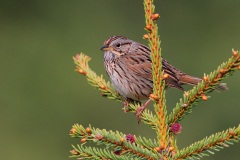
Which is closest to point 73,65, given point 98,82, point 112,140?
point 98,82

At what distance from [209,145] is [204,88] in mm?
245

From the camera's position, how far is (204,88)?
109 inches

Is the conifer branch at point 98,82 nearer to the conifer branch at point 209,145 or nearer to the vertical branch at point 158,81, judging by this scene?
the vertical branch at point 158,81

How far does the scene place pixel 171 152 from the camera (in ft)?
9.07

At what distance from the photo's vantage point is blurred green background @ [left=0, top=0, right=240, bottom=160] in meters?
8.20

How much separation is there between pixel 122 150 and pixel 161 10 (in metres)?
8.32

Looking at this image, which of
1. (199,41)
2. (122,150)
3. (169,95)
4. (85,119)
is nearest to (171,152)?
(122,150)

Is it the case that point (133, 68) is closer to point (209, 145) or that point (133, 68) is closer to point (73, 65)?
point (209, 145)

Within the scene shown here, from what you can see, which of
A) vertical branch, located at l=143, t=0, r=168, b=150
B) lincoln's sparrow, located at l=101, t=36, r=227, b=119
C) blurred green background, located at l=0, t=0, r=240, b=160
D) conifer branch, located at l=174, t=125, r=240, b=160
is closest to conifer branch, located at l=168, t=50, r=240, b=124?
vertical branch, located at l=143, t=0, r=168, b=150

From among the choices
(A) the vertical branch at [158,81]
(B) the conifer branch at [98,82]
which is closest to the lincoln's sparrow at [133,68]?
(B) the conifer branch at [98,82]

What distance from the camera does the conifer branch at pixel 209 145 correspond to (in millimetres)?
2620

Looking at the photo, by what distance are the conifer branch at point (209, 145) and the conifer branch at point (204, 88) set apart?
19 centimetres

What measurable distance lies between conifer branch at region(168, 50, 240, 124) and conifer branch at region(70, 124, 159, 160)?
215mm

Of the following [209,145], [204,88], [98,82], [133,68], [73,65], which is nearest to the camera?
[209,145]
